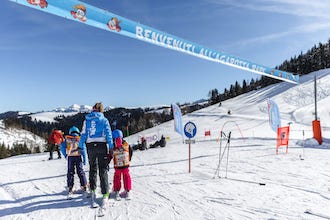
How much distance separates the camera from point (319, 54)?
80125 mm

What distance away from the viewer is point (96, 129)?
4.85 metres

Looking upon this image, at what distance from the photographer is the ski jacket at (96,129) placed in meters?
4.83

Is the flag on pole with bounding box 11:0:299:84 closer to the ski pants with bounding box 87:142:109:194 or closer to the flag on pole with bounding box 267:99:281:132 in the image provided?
the flag on pole with bounding box 267:99:281:132

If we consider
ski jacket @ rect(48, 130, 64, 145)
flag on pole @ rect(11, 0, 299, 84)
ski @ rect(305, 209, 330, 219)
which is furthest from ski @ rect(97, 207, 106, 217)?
ski jacket @ rect(48, 130, 64, 145)

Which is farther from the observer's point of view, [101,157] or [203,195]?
[203,195]

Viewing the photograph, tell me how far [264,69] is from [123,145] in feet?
46.8

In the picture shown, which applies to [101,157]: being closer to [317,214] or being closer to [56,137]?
[317,214]

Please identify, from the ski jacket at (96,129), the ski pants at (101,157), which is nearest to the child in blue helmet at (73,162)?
the ski pants at (101,157)

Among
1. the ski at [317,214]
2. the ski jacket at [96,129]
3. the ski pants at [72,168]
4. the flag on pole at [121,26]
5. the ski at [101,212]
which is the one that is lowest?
the ski at [101,212]

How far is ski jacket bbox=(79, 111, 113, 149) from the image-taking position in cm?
483

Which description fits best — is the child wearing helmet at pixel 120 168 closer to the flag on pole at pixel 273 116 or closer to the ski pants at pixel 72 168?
the ski pants at pixel 72 168

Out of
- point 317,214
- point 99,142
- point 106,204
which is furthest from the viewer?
point 99,142

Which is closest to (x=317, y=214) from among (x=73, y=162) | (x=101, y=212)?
(x=101, y=212)

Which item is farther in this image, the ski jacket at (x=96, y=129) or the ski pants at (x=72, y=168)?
the ski pants at (x=72, y=168)
